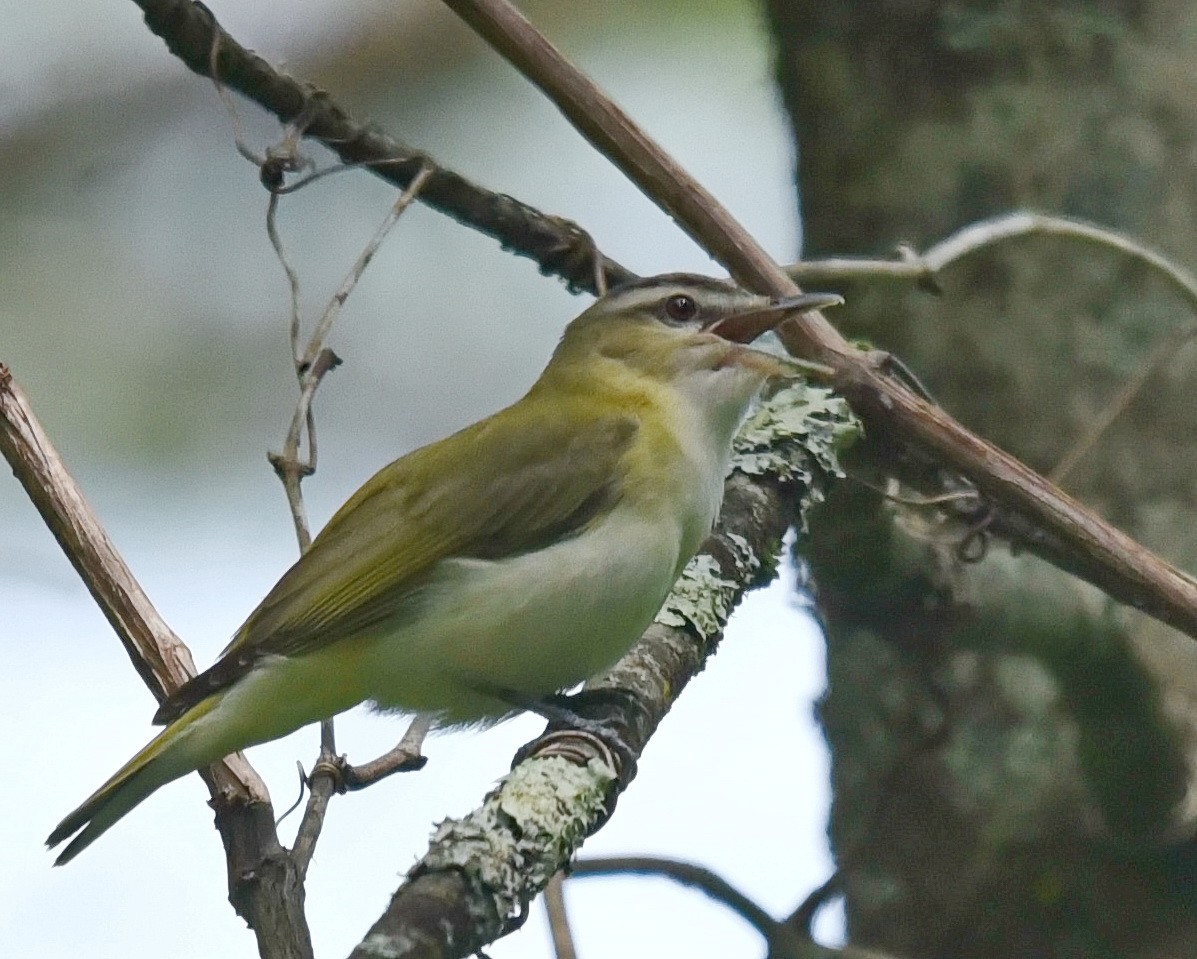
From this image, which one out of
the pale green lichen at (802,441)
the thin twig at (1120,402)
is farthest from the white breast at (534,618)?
the thin twig at (1120,402)

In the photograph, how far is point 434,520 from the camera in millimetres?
2818

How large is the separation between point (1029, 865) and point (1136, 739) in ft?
1.06

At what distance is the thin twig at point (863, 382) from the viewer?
8.78 ft

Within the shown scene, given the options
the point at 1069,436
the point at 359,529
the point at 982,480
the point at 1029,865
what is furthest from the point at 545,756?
the point at 1069,436

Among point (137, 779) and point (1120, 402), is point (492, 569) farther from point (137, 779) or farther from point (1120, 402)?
point (1120, 402)

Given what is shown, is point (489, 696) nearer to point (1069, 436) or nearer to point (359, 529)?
point (359, 529)

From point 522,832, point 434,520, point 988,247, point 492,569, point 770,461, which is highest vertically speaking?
point 988,247

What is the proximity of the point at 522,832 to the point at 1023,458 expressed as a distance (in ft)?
6.03

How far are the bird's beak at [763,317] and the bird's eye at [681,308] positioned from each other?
0.19 feet

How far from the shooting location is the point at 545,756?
220 cm

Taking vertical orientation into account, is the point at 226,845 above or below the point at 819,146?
below

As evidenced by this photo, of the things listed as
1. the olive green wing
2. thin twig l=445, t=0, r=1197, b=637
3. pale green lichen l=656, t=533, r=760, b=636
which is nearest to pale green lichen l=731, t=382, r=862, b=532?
thin twig l=445, t=0, r=1197, b=637

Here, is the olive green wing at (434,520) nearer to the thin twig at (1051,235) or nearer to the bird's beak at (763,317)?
the bird's beak at (763,317)

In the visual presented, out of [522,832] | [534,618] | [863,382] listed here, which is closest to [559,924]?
[534,618]
